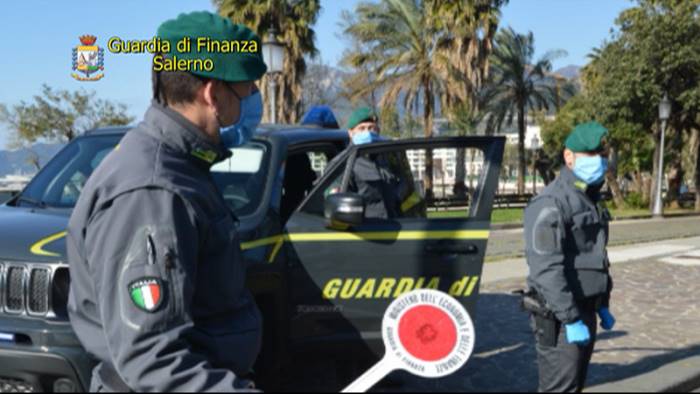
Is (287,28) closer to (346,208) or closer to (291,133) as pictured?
(291,133)

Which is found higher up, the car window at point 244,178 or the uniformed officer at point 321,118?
the uniformed officer at point 321,118

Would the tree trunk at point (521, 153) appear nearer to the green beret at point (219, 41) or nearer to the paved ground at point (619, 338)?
the paved ground at point (619, 338)

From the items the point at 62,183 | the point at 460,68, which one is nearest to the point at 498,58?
the point at 460,68

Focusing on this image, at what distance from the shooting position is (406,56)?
32375 millimetres

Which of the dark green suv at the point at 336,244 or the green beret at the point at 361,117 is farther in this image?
the green beret at the point at 361,117

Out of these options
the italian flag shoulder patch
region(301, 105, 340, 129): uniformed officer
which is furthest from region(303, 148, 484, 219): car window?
the italian flag shoulder patch

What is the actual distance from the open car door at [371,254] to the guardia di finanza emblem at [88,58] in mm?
9277

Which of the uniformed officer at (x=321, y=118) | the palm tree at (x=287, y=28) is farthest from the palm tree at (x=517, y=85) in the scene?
the uniformed officer at (x=321, y=118)

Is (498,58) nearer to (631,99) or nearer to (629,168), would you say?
(629,168)

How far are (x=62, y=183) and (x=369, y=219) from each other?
203cm

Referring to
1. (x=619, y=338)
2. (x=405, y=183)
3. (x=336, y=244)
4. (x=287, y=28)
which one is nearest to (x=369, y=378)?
(x=336, y=244)

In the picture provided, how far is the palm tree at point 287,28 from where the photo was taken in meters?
30.0

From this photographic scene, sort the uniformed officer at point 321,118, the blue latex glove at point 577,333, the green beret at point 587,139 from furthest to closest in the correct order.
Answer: the uniformed officer at point 321,118, the green beret at point 587,139, the blue latex glove at point 577,333

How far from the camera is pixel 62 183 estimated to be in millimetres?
4926
